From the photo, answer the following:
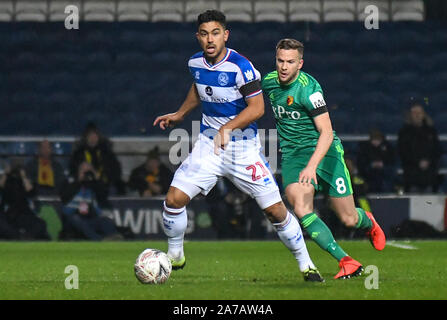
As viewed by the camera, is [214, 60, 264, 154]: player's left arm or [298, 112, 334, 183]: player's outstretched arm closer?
[298, 112, 334, 183]: player's outstretched arm

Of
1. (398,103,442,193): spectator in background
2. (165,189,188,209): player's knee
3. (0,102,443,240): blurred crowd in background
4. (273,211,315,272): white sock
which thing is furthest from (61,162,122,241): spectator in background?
(273,211,315,272): white sock

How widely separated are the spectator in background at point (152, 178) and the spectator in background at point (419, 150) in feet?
10.5

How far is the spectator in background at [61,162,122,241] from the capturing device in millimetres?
13062

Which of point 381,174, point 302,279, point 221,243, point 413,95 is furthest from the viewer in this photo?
point 413,95

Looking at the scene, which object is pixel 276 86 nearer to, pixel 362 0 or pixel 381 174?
pixel 381 174

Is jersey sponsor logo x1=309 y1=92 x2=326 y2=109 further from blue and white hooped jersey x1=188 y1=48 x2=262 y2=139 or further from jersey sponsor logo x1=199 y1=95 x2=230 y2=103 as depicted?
jersey sponsor logo x1=199 y1=95 x2=230 y2=103

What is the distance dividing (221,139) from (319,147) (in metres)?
0.70

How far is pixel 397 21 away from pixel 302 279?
38.3ft

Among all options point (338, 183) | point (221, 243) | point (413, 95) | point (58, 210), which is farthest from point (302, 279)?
point (413, 95)

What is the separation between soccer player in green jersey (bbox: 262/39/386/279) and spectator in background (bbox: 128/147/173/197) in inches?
Result: 221

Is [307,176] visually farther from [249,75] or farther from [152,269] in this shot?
[152,269]

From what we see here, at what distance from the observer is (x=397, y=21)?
18.3 m

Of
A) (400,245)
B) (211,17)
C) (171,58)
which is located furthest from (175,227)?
(171,58)

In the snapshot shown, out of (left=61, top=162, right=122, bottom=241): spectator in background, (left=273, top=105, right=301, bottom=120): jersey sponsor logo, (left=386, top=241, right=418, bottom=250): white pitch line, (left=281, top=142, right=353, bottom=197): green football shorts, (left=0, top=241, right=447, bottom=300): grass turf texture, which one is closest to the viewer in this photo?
(left=0, top=241, right=447, bottom=300): grass turf texture
